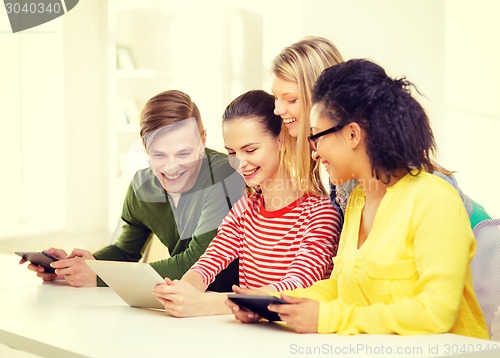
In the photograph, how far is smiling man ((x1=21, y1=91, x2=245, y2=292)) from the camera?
2021 mm

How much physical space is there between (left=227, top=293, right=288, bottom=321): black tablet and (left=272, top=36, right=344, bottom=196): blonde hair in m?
0.44

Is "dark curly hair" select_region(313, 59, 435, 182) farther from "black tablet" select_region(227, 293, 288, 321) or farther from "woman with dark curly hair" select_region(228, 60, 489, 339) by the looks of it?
"black tablet" select_region(227, 293, 288, 321)

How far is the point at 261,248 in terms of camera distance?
1764 mm

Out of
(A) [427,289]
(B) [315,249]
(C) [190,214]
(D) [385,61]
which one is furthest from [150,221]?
(D) [385,61]

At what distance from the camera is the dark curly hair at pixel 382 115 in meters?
1.33

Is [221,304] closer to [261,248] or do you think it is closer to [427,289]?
[261,248]

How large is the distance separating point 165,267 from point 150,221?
0.31 m

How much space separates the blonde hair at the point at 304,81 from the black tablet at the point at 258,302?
0.44 m

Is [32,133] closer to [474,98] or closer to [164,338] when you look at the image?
[474,98]

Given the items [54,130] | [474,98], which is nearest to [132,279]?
[474,98]

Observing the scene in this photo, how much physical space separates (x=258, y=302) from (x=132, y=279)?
0.35 meters

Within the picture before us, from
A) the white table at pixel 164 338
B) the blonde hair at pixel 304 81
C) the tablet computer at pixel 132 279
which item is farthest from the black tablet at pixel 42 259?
the blonde hair at pixel 304 81
